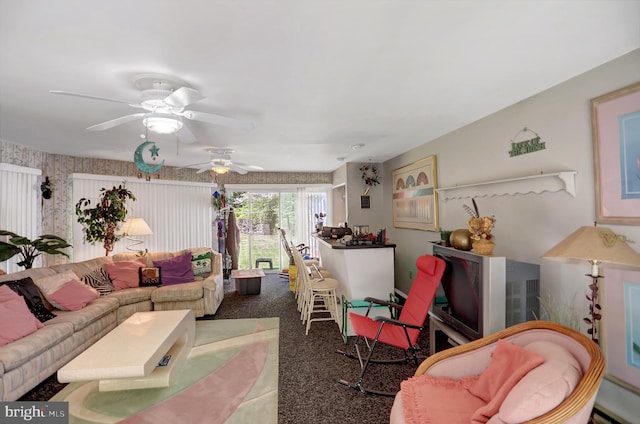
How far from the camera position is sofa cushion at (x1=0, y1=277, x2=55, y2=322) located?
297 cm

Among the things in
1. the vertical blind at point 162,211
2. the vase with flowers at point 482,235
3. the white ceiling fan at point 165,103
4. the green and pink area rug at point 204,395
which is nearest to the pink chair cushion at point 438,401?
the vase with flowers at point 482,235

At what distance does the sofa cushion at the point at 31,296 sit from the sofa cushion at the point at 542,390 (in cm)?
398

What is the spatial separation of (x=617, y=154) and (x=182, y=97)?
2.75 m

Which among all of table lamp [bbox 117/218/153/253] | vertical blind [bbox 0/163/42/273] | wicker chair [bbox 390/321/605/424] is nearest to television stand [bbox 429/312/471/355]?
wicker chair [bbox 390/321/605/424]

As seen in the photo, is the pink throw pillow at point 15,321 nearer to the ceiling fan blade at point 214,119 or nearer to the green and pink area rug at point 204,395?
the green and pink area rug at point 204,395

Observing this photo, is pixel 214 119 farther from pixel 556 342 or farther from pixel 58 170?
pixel 58 170

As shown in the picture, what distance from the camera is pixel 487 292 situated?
7.16 feet

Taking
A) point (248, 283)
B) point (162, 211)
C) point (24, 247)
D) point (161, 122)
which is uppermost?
point (161, 122)

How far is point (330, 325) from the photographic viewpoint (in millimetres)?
3930

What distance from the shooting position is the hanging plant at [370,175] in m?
5.79

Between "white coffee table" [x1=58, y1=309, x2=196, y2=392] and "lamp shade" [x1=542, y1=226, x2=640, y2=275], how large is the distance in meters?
2.97

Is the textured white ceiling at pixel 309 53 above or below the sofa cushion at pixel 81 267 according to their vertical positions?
above

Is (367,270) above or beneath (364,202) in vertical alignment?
beneath

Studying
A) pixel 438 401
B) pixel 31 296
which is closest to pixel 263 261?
pixel 31 296
